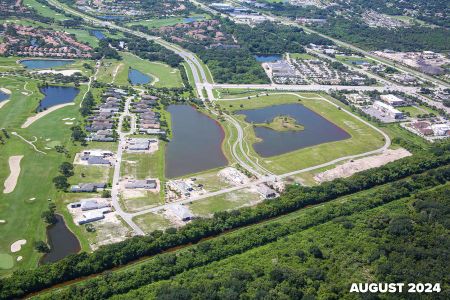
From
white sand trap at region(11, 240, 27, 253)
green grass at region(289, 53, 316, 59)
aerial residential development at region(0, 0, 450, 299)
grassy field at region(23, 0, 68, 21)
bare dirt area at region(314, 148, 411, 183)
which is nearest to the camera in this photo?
aerial residential development at region(0, 0, 450, 299)

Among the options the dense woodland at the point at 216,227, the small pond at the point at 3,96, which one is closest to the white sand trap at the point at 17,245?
the dense woodland at the point at 216,227

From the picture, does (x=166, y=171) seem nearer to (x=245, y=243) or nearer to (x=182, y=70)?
(x=245, y=243)

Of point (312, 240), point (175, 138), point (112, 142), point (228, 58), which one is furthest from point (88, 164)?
point (228, 58)

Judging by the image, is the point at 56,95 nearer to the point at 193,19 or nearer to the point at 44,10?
the point at 44,10

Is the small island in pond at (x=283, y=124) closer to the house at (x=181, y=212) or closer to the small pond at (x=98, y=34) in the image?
the house at (x=181, y=212)

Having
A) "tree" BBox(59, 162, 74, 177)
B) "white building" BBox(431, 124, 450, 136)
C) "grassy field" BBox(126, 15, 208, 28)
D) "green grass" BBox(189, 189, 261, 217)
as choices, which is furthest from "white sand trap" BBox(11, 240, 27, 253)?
"grassy field" BBox(126, 15, 208, 28)

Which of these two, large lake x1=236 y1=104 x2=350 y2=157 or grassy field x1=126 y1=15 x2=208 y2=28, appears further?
grassy field x1=126 y1=15 x2=208 y2=28

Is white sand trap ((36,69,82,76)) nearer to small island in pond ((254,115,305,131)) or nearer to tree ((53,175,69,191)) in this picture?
small island in pond ((254,115,305,131))

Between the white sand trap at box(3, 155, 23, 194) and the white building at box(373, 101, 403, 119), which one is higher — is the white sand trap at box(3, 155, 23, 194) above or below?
below
